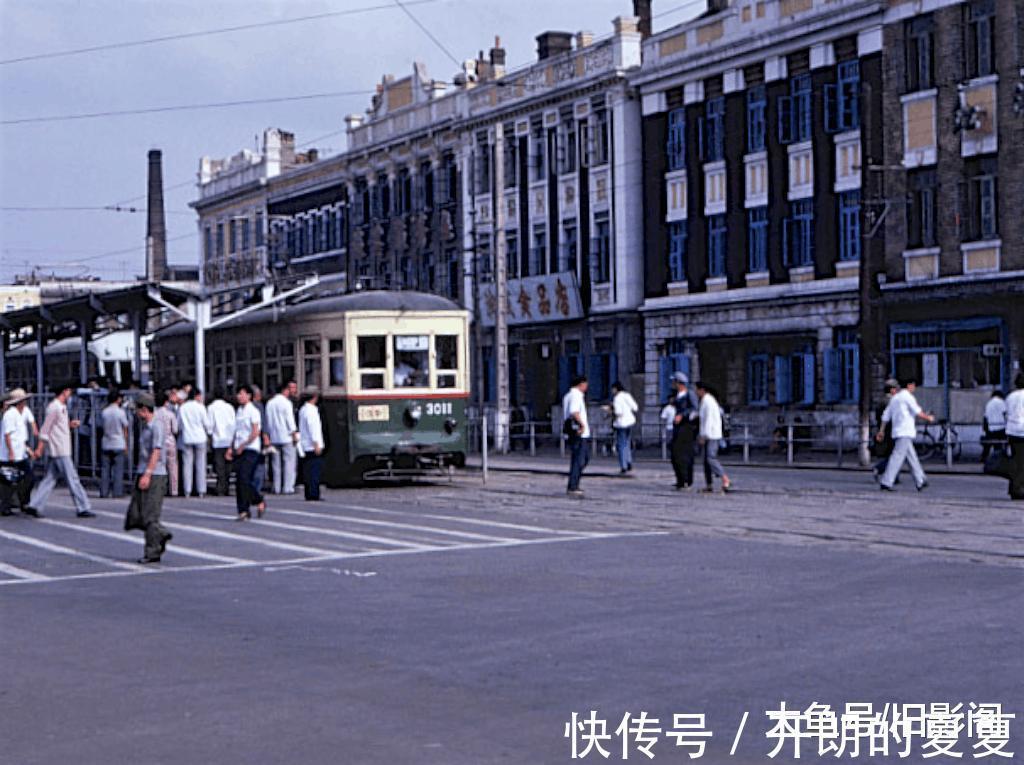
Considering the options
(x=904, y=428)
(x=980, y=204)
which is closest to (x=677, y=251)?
(x=980, y=204)

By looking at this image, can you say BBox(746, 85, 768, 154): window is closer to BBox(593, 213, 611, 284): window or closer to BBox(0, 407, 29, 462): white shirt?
BBox(593, 213, 611, 284): window

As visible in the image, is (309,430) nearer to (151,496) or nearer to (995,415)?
(151,496)

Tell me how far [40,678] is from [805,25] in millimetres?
37741

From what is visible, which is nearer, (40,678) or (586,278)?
(40,678)

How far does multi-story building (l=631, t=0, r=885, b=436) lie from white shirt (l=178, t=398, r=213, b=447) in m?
18.2

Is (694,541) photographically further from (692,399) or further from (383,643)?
(692,399)

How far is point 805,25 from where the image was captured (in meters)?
44.9

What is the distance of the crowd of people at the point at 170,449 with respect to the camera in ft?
55.3

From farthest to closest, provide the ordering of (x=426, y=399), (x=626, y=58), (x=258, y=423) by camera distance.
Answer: (x=626, y=58) < (x=426, y=399) < (x=258, y=423)

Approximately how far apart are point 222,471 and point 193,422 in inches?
36.3

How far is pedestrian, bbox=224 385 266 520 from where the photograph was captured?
21.1 m

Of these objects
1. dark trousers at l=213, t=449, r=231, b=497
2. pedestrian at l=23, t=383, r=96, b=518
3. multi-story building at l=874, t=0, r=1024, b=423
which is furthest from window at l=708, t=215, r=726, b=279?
pedestrian at l=23, t=383, r=96, b=518

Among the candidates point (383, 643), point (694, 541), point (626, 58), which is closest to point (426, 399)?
point (694, 541)

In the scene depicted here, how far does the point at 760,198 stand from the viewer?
4747 centimetres
